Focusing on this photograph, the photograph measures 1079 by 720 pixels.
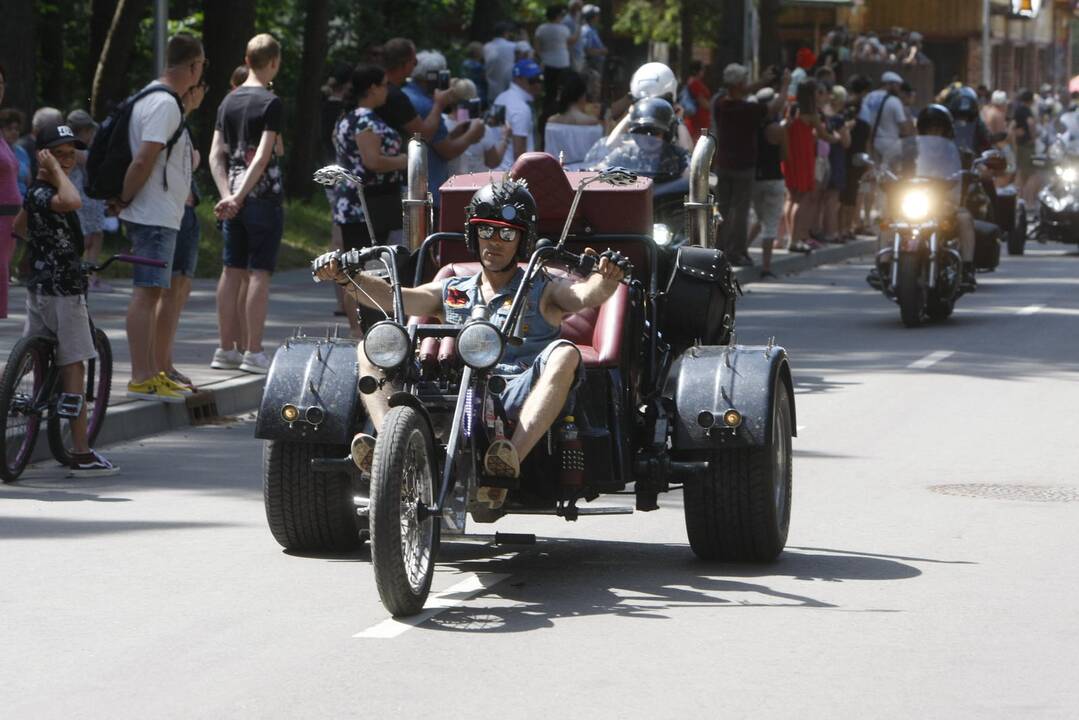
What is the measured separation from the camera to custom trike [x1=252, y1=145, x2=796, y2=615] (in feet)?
24.1

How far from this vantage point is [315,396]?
26.9 feet

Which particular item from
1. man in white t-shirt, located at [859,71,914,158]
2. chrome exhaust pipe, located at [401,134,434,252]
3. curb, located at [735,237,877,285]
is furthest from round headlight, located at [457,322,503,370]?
man in white t-shirt, located at [859,71,914,158]

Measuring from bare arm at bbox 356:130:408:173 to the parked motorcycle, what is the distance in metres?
5.13

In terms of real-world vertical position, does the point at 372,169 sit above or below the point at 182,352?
above

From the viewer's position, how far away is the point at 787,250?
2711 cm

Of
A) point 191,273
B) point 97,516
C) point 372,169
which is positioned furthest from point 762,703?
point 372,169

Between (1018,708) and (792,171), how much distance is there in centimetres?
1981

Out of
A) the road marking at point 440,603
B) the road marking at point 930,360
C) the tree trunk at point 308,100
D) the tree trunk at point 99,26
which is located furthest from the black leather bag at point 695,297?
the tree trunk at point 99,26

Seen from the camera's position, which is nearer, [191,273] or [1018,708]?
[1018,708]

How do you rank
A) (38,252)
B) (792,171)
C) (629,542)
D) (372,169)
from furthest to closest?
(792,171), (372,169), (38,252), (629,542)

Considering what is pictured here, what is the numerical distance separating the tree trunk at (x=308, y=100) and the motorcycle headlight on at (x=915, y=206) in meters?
10.9

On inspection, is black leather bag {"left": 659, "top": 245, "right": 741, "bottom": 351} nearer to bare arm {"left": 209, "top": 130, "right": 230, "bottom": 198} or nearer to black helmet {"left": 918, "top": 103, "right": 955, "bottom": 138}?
bare arm {"left": 209, "top": 130, "right": 230, "bottom": 198}

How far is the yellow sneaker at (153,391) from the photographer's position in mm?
12500

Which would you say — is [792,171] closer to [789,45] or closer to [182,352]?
[182,352]
